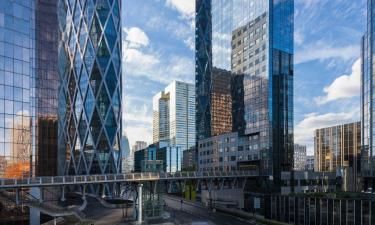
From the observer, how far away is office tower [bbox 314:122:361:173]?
141 meters

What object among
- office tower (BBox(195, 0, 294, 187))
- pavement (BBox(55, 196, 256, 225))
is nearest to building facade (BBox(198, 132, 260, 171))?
office tower (BBox(195, 0, 294, 187))

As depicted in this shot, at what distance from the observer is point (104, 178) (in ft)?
211

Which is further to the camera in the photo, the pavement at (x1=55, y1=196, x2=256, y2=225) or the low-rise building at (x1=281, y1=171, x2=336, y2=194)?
the low-rise building at (x1=281, y1=171, x2=336, y2=194)

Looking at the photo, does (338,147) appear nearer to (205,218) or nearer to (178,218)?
(205,218)

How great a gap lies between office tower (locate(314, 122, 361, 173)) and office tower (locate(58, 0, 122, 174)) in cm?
9002

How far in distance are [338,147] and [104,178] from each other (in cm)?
12308

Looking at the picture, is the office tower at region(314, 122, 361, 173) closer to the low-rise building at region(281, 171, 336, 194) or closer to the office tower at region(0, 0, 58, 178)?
the low-rise building at region(281, 171, 336, 194)

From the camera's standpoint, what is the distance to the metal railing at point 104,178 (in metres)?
52.3

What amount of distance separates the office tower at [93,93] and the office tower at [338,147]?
90.0 meters

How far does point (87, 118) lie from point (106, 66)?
20795 millimetres

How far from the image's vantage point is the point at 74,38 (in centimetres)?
13412

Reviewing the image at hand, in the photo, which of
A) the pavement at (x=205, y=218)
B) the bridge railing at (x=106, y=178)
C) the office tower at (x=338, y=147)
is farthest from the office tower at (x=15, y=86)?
the office tower at (x=338, y=147)

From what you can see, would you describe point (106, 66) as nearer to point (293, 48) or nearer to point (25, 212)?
point (293, 48)

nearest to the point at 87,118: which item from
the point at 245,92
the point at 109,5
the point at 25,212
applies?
the point at 109,5
